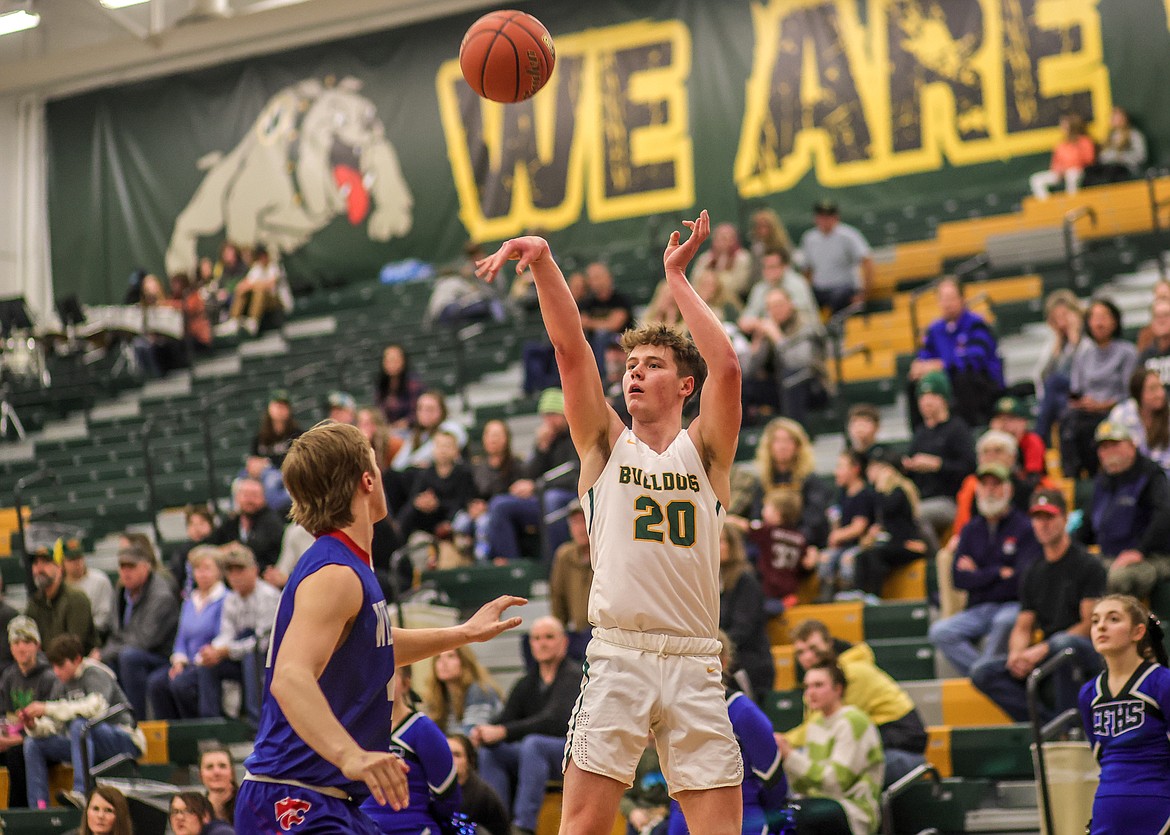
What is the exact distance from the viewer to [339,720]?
394cm

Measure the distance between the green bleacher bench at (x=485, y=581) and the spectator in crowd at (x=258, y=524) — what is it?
1395 millimetres

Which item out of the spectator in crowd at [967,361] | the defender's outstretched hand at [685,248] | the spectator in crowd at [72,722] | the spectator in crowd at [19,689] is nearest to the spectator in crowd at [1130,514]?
the spectator in crowd at [967,361]

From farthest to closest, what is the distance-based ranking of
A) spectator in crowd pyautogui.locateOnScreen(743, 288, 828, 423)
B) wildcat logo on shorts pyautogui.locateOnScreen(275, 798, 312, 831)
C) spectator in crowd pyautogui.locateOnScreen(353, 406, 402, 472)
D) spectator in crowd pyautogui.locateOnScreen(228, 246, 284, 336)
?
1. spectator in crowd pyautogui.locateOnScreen(228, 246, 284, 336)
2. spectator in crowd pyautogui.locateOnScreen(743, 288, 828, 423)
3. spectator in crowd pyautogui.locateOnScreen(353, 406, 402, 472)
4. wildcat logo on shorts pyautogui.locateOnScreen(275, 798, 312, 831)

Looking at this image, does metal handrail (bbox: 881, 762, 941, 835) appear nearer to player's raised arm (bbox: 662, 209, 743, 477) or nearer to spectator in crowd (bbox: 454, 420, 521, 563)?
player's raised arm (bbox: 662, 209, 743, 477)

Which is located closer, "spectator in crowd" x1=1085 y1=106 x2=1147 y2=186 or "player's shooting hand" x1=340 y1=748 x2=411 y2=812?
"player's shooting hand" x1=340 y1=748 x2=411 y2=812

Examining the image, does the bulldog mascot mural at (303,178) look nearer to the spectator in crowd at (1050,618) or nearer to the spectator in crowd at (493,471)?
the spectator in crowd at (493,471)

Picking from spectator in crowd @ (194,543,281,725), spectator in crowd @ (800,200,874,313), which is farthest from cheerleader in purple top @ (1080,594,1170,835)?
spectator in crowd @ (800,200,874,313)

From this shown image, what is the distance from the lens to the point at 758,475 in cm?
1066

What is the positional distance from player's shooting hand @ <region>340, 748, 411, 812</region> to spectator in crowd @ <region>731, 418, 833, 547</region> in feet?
22.3

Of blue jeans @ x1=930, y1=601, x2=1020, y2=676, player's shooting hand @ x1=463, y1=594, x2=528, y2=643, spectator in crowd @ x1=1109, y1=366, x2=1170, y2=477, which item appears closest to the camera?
player's shooting hand @ x1=463, y1=594, x2=528, y2=643

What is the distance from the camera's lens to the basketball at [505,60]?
250 inches

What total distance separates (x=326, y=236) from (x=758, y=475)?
1214 cm

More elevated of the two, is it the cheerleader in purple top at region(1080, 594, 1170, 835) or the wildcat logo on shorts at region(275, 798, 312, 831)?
the wildcat logo on shorts at region(275, 798, 312, 831)

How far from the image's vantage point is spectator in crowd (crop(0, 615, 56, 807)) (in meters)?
10.3
